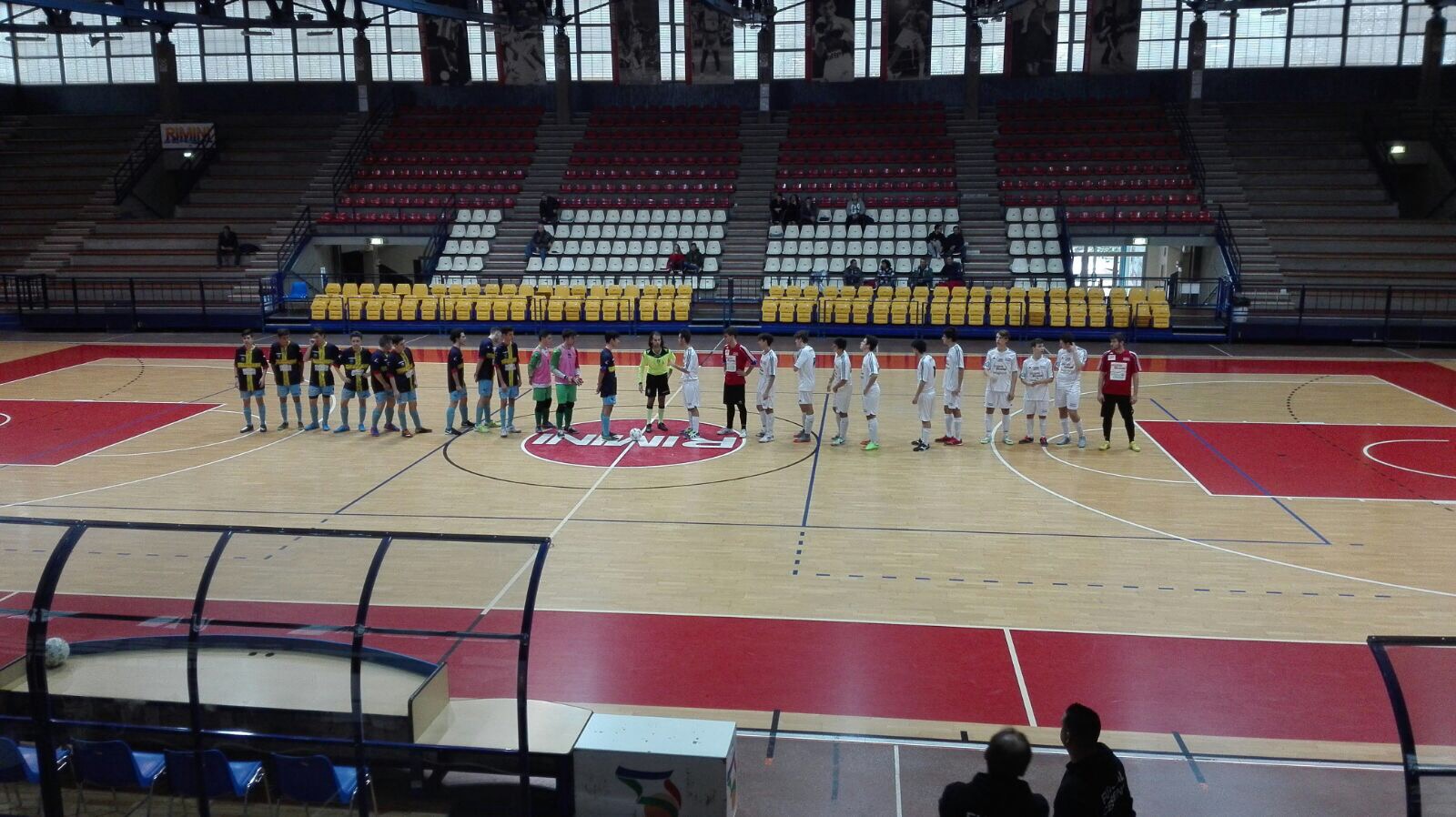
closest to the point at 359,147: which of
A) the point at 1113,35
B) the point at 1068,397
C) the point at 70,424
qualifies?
the point at 70,424

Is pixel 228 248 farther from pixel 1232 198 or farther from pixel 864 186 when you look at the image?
pixel 1232 198

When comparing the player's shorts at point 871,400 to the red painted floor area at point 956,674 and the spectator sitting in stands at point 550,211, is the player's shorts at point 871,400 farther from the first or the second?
the spectator sitting in stands at point 550,211

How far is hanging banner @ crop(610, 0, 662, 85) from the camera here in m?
38.4

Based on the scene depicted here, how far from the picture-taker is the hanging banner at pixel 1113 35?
36.5 metres

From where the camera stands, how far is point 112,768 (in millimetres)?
5785

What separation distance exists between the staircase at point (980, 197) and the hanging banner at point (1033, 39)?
1.81 metres

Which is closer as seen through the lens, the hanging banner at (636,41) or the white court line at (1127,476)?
the white court line at (1127,476)

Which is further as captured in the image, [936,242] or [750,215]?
[750,215]

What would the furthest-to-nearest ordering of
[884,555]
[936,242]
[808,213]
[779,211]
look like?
1. [779,211]
2. [808,213]
3. [936,242]
4. [884,555]

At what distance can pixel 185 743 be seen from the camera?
19.5ft

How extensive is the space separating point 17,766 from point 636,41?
36227 mm

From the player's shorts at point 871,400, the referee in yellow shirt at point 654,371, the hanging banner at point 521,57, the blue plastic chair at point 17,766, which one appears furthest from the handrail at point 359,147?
the blue plastic chair at point 17,766

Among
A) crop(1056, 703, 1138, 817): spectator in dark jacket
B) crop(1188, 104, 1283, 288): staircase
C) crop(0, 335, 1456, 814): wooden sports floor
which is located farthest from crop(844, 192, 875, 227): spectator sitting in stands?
crop(1056, 703, 1138, 817): spectator in dark jacket

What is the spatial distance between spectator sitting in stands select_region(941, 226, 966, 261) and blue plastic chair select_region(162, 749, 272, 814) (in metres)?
26.0
